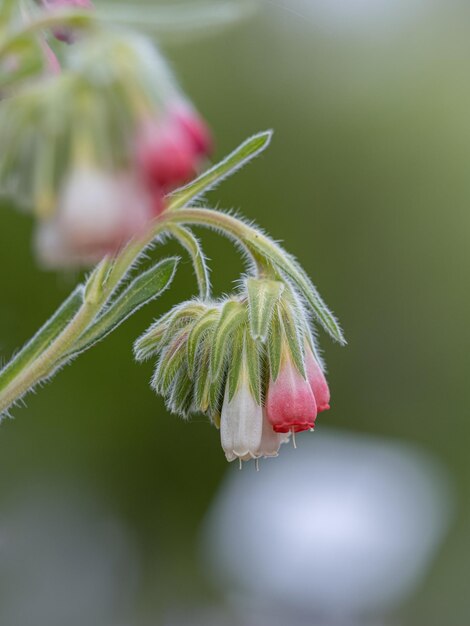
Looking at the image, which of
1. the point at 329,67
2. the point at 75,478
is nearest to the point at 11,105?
the point at 75,478

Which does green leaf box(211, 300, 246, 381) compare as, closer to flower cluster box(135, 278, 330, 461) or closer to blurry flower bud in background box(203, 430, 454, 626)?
flower cluster box(135, 278, 330, 461)

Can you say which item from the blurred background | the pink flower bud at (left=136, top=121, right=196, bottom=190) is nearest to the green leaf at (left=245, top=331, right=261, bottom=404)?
the pink flower bud at (left=136, top=121, right=196, bottom=190)

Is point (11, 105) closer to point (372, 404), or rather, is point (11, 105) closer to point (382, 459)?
point (382, 459)

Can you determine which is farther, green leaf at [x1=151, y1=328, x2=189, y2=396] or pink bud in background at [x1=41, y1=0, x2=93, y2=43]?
green leaf at [x1=151, y1=328, x2=189, y2=396]

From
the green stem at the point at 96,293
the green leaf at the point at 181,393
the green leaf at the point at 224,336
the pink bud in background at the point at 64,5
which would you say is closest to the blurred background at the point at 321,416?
the green leaf at the point at 181,393

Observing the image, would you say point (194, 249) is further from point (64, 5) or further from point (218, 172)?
point (64, 5)

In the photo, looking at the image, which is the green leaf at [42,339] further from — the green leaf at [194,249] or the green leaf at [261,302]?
the green leaf at [261,302]

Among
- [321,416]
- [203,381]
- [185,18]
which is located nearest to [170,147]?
[185,18]
